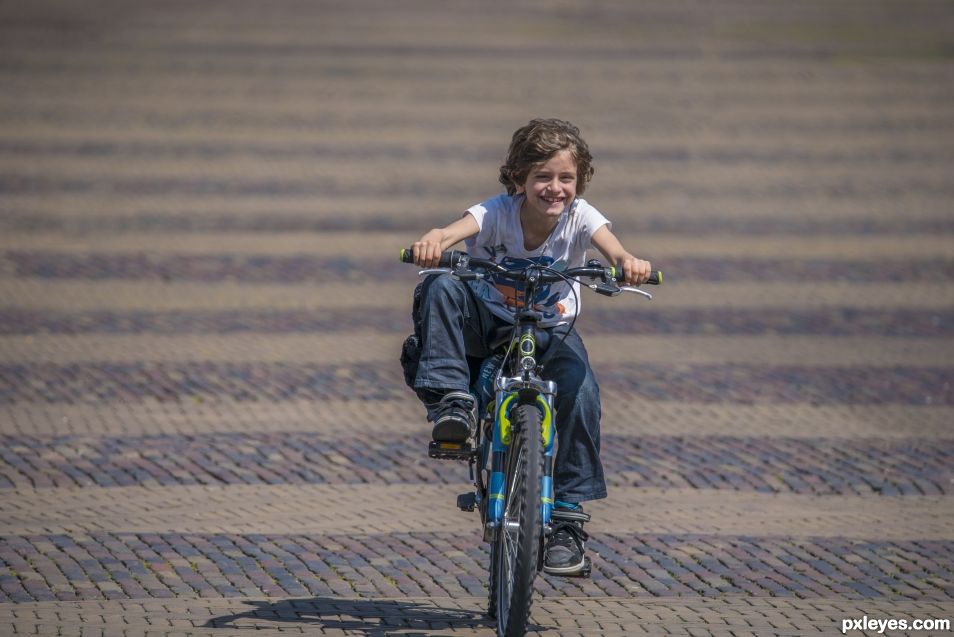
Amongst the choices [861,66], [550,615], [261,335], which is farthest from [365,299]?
[861,66]

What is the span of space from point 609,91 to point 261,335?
527 inches

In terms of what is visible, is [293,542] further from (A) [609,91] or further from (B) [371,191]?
(A) [609,91]

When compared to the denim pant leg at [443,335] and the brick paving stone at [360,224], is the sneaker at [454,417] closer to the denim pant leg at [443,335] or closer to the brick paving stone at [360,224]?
the denim pant leg at [443,335]

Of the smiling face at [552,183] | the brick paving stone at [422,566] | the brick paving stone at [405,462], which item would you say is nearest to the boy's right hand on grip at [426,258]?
the smiling face at [552,183]

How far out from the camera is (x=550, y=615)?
16.4 ft

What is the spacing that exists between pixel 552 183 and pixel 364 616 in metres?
Answer: 1.65

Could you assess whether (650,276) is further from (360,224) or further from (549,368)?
(360,224)

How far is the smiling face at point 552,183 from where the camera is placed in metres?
4.65

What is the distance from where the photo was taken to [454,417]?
14.9ft

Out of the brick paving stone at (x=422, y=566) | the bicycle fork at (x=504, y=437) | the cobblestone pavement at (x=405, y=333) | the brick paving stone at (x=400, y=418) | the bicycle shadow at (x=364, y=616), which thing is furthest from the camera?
the brick paving stone at (x=400, y=418)

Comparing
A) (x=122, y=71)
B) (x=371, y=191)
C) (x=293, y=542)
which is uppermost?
(x=122, y=71)

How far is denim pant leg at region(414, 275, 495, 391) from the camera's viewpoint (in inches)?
182

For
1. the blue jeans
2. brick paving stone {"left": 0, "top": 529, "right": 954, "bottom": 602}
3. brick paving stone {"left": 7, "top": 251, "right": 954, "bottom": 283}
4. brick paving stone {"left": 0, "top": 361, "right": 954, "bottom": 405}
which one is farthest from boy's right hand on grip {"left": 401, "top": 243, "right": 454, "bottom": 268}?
brick paving stone {"left": 7, "top": 251, "right": 954, "bottom": 283}

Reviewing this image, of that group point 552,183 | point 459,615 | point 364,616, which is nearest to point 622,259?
point 552,183
